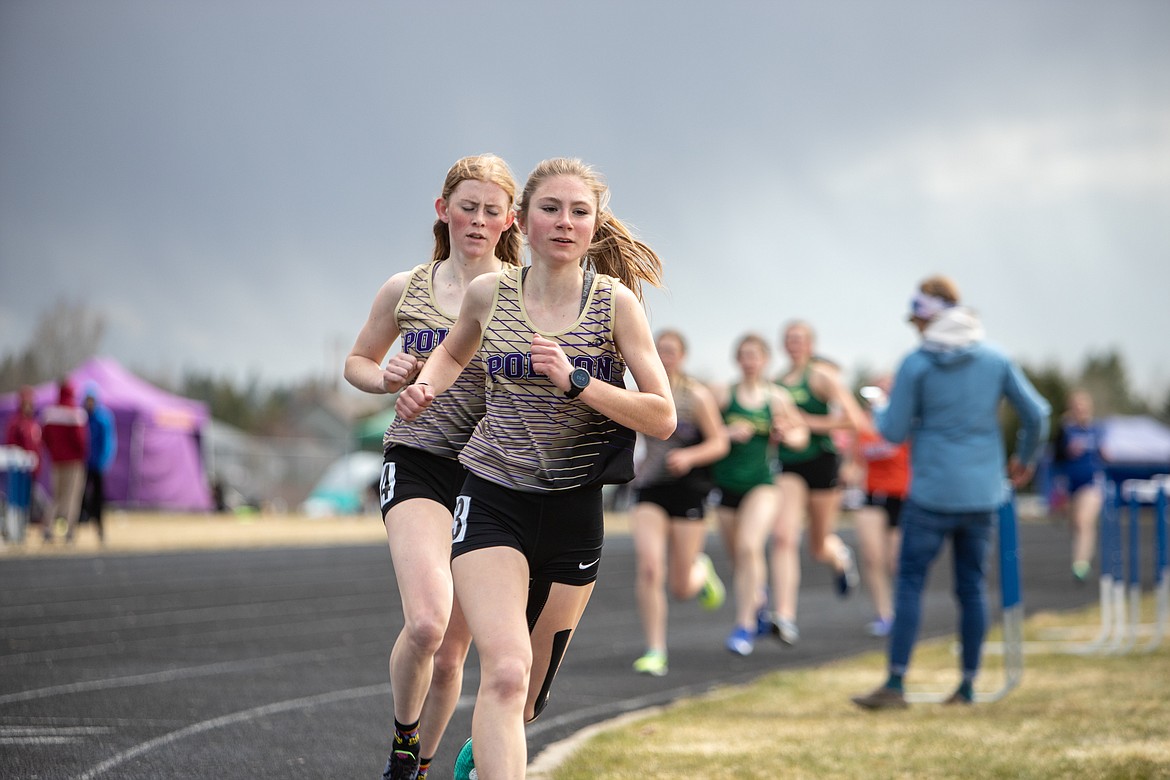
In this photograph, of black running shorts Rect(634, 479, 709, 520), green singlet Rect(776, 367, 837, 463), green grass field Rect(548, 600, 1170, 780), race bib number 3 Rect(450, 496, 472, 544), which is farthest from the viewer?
green singlet Rect(776, 367, 837, 463)

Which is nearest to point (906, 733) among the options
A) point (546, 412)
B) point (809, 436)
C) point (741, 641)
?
point (546, 412)

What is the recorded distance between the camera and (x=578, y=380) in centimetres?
394

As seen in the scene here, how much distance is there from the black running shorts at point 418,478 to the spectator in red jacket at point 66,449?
15685 mm

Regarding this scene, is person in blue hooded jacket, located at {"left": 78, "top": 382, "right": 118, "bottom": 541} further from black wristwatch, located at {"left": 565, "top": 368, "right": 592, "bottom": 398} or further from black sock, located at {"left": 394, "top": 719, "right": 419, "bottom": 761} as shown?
black wristwatch, located at {"left": 565, "top": 368, "right": 592, "bottom": 398}

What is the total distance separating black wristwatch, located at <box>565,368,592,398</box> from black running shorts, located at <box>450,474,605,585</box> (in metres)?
0.42

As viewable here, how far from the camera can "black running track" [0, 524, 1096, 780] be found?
6.09 metres

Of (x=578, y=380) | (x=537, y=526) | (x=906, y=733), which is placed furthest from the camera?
(x=906, y=733)

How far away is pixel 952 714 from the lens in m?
7.20

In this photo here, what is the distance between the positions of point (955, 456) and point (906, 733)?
1.70 m

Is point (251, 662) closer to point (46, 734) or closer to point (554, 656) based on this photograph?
point (46, 734)

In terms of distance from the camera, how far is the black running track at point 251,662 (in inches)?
240

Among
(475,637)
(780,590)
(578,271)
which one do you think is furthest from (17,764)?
(780,590)

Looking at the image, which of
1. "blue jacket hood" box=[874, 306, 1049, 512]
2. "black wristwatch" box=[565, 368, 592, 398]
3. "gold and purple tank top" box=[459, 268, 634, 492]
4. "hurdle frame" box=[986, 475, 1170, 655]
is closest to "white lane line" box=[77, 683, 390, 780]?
"gold and purple tank top" box=[459, 268, 634, 492]

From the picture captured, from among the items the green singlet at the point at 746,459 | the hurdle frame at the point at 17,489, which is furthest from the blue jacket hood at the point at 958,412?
the hurdle frame at the point at 17,489
